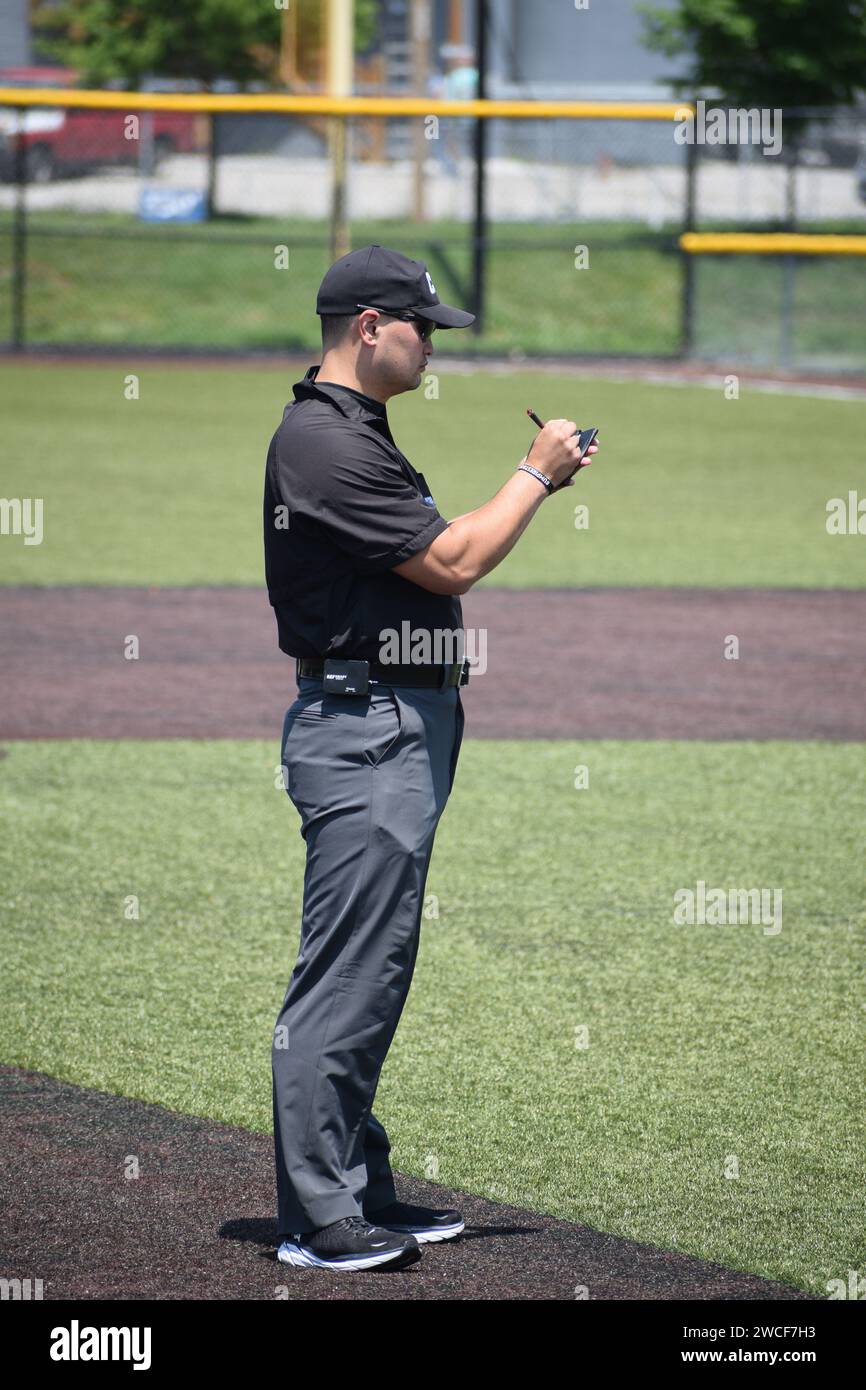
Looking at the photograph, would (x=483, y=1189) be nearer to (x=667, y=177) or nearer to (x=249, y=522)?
(x=249, y=522)

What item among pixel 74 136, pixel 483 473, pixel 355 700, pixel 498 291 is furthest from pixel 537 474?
pixel 74 136

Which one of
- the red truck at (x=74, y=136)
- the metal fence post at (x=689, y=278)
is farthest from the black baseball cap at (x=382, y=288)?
the red truck at (x=74, y=136)

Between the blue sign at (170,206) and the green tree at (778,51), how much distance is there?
26.2 feet

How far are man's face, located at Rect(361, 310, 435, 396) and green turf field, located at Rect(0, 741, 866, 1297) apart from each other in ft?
6.13

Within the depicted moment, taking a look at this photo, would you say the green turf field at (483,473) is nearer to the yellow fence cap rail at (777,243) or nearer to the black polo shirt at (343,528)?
the yellow fence cap rail at (777,243)

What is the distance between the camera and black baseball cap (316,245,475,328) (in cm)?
355

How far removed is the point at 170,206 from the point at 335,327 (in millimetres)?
26991

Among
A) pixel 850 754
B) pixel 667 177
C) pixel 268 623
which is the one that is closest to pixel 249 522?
pixel 268 623

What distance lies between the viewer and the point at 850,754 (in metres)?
8.27

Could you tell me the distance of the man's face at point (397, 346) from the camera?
3.60 metres

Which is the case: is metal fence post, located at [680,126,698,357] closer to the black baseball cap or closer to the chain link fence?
the chain link fence

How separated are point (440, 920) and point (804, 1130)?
1.88 m

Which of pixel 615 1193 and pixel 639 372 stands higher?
pixel 639 372

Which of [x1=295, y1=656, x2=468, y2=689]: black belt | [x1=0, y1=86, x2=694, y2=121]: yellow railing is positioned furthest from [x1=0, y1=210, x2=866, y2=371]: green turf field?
[x1=295, y1=656, x2=468, y2=689]: black belt
